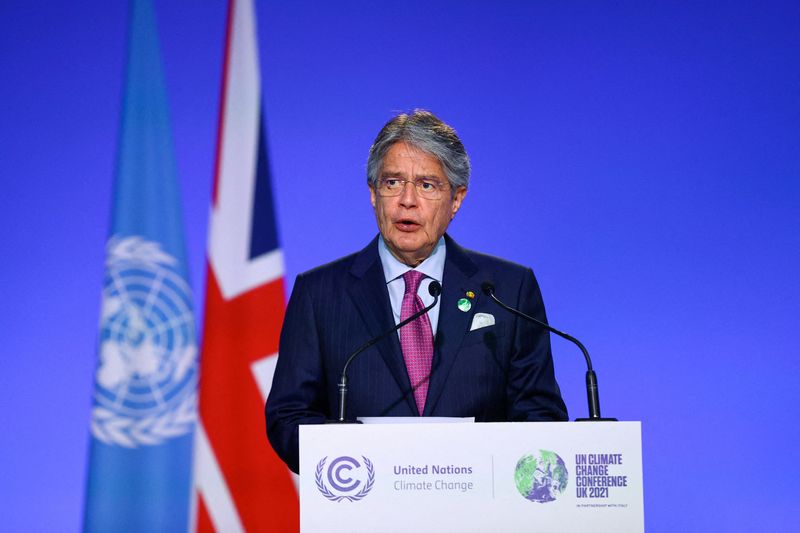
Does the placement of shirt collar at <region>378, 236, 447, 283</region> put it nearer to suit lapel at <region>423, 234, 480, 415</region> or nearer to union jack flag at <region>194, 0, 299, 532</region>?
suit lapel at <region>423, 234, 480, 415</region>

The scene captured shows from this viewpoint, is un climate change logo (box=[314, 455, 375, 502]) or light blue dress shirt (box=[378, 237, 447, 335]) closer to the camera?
un climate change logo (box=[314, 455, 375, 502])

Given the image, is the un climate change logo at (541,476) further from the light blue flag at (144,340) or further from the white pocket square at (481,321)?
the light blue flag at (144,340)

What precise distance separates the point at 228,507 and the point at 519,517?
2.14 meters

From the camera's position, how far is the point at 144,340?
132 inches

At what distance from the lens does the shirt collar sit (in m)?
2.22

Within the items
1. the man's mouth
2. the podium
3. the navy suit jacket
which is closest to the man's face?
the man's mouth

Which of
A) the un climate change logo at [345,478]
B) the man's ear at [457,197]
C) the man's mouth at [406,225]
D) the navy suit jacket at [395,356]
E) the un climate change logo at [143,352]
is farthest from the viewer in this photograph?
the un climate change logo at [143,352]

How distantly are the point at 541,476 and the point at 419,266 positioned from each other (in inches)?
32.7

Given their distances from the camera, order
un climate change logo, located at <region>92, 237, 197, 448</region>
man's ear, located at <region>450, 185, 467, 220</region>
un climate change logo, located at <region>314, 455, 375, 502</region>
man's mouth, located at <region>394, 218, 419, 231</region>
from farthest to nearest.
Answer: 1. un climate change logo, located at <region>92, 237, 197, 448</region>
2. man's ear, located at <region>450, 185, 467, 220</region>
3. man's mouth, located at <region>394, 218, 419, 231</region>
4. un climate change logo, located at <region>314, 455, 375, 502</region>

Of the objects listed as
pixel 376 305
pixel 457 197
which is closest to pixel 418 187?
pixel 457 197

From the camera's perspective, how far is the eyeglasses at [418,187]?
2.17 m

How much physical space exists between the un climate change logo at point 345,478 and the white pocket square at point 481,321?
2.24ft

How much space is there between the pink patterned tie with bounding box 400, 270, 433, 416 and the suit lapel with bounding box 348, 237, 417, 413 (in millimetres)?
25

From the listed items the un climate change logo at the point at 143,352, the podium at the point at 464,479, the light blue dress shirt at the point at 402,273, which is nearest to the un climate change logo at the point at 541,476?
the podium at the point at 464,479
